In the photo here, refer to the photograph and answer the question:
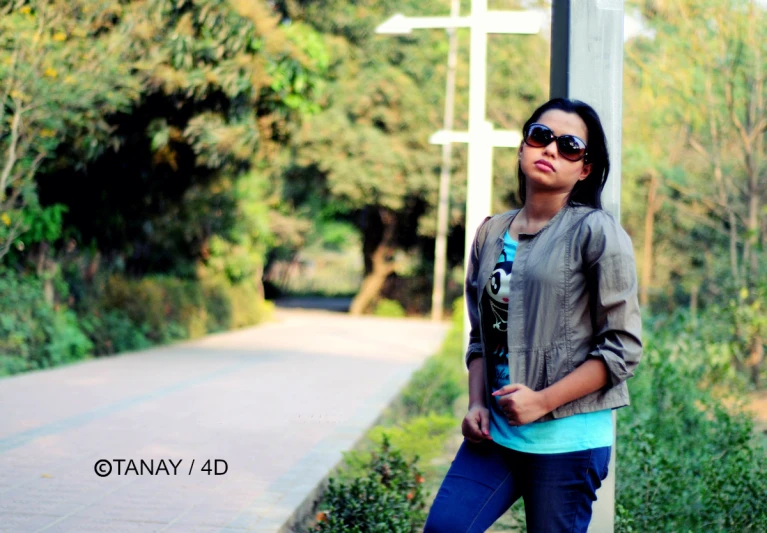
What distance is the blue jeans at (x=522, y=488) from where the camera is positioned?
2574 millimetres

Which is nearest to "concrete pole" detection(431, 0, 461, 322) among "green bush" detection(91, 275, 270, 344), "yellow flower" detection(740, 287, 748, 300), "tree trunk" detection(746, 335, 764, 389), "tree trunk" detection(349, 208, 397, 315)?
"tree trunk" detection(349, 208, 397, 315)

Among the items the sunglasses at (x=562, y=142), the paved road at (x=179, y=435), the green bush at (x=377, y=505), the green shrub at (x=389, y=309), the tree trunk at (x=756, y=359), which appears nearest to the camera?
the sunglasses at (x=562, y=142)

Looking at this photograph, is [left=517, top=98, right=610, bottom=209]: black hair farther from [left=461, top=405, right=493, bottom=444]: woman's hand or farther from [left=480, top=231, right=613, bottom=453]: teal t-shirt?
[left=461, top=405, right=493, bottom=444]: woman's hand

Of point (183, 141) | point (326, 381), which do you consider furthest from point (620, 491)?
point (183, 141)

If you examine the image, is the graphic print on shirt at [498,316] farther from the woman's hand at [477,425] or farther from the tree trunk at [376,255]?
the tree trunk at [376,255]

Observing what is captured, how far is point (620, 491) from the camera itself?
16.5 ft

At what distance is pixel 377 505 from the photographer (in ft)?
15.9

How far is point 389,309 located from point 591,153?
105 ft

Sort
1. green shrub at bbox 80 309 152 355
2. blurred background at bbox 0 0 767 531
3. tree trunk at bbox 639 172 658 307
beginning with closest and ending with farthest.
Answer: blurred background at bbox 0 0 767 531 → green shrub at bbox 80 309 152 355 → tree trunk at bbox 639 172 658 307

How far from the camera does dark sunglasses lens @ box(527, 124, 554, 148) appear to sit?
2705mm

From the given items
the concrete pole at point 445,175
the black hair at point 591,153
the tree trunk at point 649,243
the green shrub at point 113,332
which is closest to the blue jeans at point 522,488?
the black hair at point 591,153

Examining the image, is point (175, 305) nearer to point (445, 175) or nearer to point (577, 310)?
point (445, 175)

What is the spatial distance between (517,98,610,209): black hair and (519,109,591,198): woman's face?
2 cm

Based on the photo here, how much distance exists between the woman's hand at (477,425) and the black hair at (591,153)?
0.64 m
